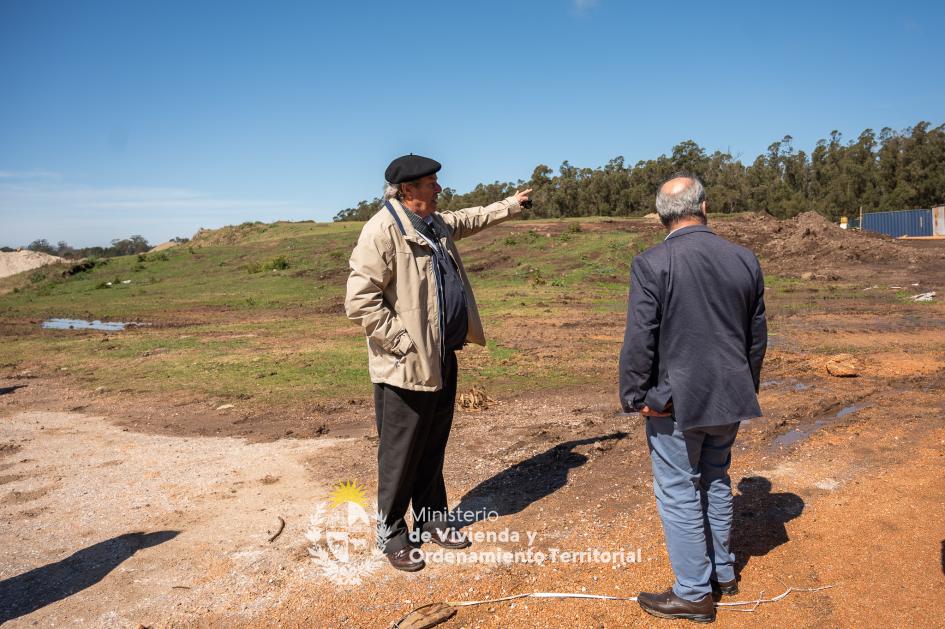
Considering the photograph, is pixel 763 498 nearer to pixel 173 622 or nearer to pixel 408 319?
pixel 408 319

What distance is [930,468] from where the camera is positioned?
187 inches

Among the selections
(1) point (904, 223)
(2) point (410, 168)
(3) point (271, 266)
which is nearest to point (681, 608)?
(2) point (410, 168)

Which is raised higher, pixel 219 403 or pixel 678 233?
pixel 678 233

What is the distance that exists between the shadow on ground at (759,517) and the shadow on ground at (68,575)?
11.5 ft

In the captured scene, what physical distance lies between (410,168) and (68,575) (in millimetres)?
3020

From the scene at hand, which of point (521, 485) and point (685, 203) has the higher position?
point (685, 203)

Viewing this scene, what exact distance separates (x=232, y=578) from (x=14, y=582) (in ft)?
4.11

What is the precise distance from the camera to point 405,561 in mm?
3826

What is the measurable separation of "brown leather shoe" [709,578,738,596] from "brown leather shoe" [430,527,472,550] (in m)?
1.40

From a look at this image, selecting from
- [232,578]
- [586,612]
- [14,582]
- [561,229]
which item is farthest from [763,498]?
[561,229]

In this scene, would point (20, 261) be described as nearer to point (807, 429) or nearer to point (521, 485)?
point (521, 485)

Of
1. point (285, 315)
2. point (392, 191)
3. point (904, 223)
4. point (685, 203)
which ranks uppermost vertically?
point (392, 191)
